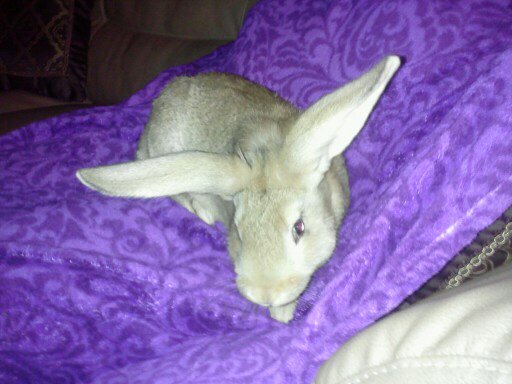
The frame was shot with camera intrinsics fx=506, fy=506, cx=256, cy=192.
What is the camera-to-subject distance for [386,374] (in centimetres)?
68

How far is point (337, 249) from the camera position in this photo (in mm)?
1551

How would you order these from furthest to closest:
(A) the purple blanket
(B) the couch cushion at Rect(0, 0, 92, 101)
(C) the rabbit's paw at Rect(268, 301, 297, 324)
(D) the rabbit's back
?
1. (B) the couch cushion at Rect(0, 0, 92, 101)
2. (D) the rabbit's back
3. (C) the rabbit's paw at Rect(268, 301, 297, 324)
4. (A) the purple blanket

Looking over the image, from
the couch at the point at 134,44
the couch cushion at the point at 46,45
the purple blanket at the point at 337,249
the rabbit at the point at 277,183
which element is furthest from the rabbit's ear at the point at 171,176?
the couch cushion at the point at 46,45

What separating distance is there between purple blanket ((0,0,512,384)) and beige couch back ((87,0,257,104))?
3.13 feet

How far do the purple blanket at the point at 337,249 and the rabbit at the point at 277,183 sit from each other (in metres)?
0.10

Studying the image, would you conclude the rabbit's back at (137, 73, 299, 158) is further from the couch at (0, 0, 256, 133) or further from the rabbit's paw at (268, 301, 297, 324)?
the couch at (0, 0, 256, 133)

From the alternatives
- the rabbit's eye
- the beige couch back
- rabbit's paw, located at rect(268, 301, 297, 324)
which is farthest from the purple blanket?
the beige couch back

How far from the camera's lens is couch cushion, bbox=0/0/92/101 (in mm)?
3314

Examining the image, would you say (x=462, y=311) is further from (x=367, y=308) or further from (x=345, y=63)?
(x=345, y=63)

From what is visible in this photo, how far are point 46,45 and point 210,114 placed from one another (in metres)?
1.86

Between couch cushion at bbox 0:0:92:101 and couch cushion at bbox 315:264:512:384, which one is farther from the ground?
couch cushion at bbox 315:264:512:384

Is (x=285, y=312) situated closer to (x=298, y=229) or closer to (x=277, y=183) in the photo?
(x=298, y=229)

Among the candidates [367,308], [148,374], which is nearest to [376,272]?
[367,308]

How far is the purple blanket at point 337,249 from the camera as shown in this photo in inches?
44.3
